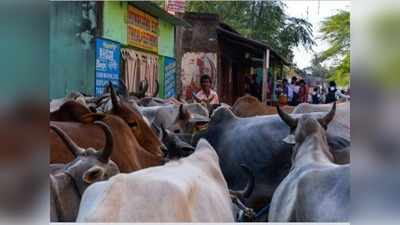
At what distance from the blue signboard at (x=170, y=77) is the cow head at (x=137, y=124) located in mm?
4284

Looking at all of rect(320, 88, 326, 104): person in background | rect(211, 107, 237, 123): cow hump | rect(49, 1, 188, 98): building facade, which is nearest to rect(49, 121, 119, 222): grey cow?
rect(211, 107, 237, 123): cow hump

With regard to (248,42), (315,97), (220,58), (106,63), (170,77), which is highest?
(248,42)

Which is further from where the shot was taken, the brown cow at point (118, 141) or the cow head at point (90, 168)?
the brown cow at point (118, 141)

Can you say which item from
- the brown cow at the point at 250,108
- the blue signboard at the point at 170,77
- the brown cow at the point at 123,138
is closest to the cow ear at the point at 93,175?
the brown cow at the point at 123,138

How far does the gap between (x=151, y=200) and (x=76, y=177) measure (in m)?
0.60

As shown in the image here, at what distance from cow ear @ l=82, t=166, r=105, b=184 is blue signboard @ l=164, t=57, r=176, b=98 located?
5.81 metres

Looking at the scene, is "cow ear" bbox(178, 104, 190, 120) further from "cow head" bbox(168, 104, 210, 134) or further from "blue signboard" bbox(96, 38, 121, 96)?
"blue signboard" bbox(96, 38, 121, 96)

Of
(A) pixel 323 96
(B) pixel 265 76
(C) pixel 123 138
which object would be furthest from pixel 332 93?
(C) pixel 123 138

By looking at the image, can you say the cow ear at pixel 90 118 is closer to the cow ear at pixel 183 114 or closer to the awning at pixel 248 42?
the cow ear at pixel 183 114

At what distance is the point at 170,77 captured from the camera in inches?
325

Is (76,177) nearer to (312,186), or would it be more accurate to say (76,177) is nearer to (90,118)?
(312,186)

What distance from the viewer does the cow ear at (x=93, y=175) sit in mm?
2163

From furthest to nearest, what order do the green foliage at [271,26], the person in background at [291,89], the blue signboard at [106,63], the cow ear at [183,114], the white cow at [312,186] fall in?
the green foliage at [271,26]
the person in background at [291,89]
the blue signboard at [106,63]
the cow ear at [183,114]
the white cow at [312,186]

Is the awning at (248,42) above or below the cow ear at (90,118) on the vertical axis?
above
